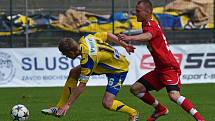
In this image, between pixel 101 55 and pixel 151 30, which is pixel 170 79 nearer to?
pixel 151 30

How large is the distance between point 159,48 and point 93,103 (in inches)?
206

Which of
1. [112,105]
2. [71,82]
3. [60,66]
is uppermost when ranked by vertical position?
[71,82]

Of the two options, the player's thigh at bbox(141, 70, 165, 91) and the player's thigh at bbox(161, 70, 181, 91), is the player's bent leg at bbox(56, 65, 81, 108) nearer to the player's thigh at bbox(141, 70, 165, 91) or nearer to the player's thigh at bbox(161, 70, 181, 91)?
the player's thigh at bbox(141, 70, 165, 91)

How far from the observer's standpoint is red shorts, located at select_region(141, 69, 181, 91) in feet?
35.7

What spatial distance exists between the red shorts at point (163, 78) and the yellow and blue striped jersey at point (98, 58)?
53 centimetres

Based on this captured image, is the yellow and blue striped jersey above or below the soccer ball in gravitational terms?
above

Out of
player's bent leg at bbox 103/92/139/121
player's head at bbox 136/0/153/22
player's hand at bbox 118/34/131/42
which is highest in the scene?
player's head at bbox 136/0/153/22

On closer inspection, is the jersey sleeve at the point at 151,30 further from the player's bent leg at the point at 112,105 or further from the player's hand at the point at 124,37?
the player's bent leg at the point at 112,105

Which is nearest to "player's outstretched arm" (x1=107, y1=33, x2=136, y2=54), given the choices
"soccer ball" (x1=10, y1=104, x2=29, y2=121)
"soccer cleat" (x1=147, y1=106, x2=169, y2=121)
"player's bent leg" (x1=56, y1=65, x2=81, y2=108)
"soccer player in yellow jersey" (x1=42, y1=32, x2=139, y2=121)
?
"soccer player in yellow jersey" (x1=42, y1=32, x2=139, y2=121)

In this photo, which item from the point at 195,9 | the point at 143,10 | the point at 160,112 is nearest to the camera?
the point at 143,10

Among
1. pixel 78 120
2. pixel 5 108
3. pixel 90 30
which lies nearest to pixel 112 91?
pixel 78 120

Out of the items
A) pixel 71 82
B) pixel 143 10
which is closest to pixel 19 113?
pixel 71 82

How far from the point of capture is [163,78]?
1097 centimetres

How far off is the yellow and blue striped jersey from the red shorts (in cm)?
53
